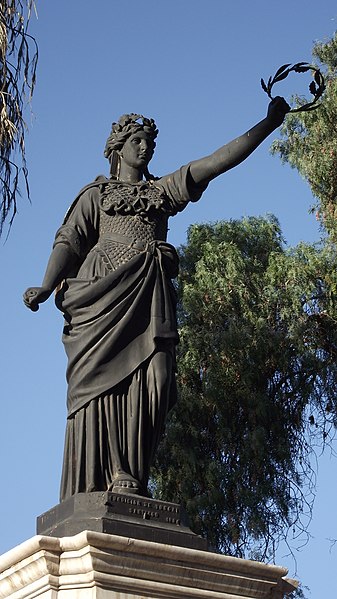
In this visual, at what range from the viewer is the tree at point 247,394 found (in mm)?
15250

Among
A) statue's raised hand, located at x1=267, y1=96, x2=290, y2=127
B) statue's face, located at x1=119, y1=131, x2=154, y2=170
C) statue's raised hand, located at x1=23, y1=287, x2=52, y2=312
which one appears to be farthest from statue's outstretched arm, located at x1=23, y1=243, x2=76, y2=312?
statue's raised hand, located at x1=267, y1=96, x2=290, y2=127

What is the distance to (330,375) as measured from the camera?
15891mm

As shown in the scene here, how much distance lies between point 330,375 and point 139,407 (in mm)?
10206

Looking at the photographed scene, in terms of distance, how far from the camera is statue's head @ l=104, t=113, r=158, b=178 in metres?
6.84

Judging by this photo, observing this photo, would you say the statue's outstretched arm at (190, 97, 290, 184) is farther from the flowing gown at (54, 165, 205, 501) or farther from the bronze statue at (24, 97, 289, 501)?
the flowing gown at (54, 165, 205, 501)

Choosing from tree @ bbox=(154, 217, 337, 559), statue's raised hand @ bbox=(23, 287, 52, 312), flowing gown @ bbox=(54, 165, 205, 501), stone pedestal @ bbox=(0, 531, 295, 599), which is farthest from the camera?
tree @ bbox=(154, 217, 337, 559)

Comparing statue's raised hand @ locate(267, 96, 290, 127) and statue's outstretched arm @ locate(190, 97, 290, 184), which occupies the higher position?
statue's raised hand @ locate(267, 96, 290, 127)

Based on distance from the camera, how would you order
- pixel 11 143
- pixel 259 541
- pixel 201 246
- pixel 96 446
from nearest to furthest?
pixel 96 446, pixel 11 143, pixel 259 541, pixel 201 246

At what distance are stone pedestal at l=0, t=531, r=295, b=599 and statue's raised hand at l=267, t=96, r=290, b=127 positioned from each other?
2518 millimetres

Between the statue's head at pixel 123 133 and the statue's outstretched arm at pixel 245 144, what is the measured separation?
443 mm

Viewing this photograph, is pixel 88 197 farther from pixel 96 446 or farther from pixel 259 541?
pixel 259 541

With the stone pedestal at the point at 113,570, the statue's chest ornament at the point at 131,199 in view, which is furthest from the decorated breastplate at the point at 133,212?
the stone pedestal at the point at 113,570

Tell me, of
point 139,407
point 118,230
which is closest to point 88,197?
point 118,230

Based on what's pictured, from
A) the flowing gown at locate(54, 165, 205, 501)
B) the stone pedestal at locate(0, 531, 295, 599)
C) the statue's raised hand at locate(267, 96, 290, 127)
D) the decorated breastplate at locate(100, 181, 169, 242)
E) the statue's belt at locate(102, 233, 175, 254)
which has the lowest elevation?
the stone pedestal at locate(0, 531, 295, 599)
